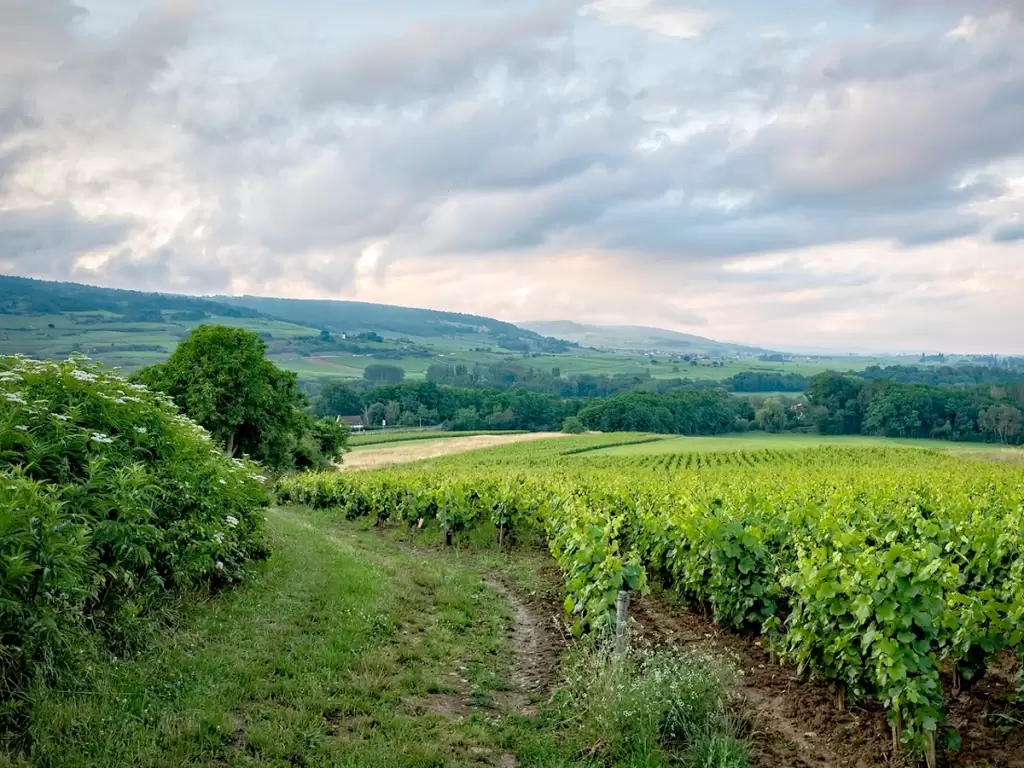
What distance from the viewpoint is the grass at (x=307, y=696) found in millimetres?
5758

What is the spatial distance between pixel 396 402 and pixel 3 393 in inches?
4246

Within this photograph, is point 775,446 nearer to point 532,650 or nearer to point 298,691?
point 532,650

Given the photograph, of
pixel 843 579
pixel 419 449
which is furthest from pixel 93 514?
pixel 419 449

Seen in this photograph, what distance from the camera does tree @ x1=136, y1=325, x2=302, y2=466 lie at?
125ft

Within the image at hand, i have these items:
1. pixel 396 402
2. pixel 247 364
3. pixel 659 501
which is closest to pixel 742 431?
pixel 396 402

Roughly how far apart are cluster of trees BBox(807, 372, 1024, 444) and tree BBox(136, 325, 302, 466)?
303 ft

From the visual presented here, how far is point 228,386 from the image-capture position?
126 feet

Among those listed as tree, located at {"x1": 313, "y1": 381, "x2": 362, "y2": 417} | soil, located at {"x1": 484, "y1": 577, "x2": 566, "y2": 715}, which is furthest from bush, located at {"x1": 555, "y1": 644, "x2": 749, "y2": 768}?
tree, located at {"x1": 313, "y1": 381, "x2": 362, "y2": 417}

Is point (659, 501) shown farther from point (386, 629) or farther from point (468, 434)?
point (468, 434)

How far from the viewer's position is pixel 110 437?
884 cm

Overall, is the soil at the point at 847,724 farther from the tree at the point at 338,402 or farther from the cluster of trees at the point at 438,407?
the tree at the point at 338,402

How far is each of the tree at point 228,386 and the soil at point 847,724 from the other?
114 feet

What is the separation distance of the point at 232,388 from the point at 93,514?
3310 cm

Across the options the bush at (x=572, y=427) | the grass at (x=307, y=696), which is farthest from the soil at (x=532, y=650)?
the bush at (x=572, y=427)
